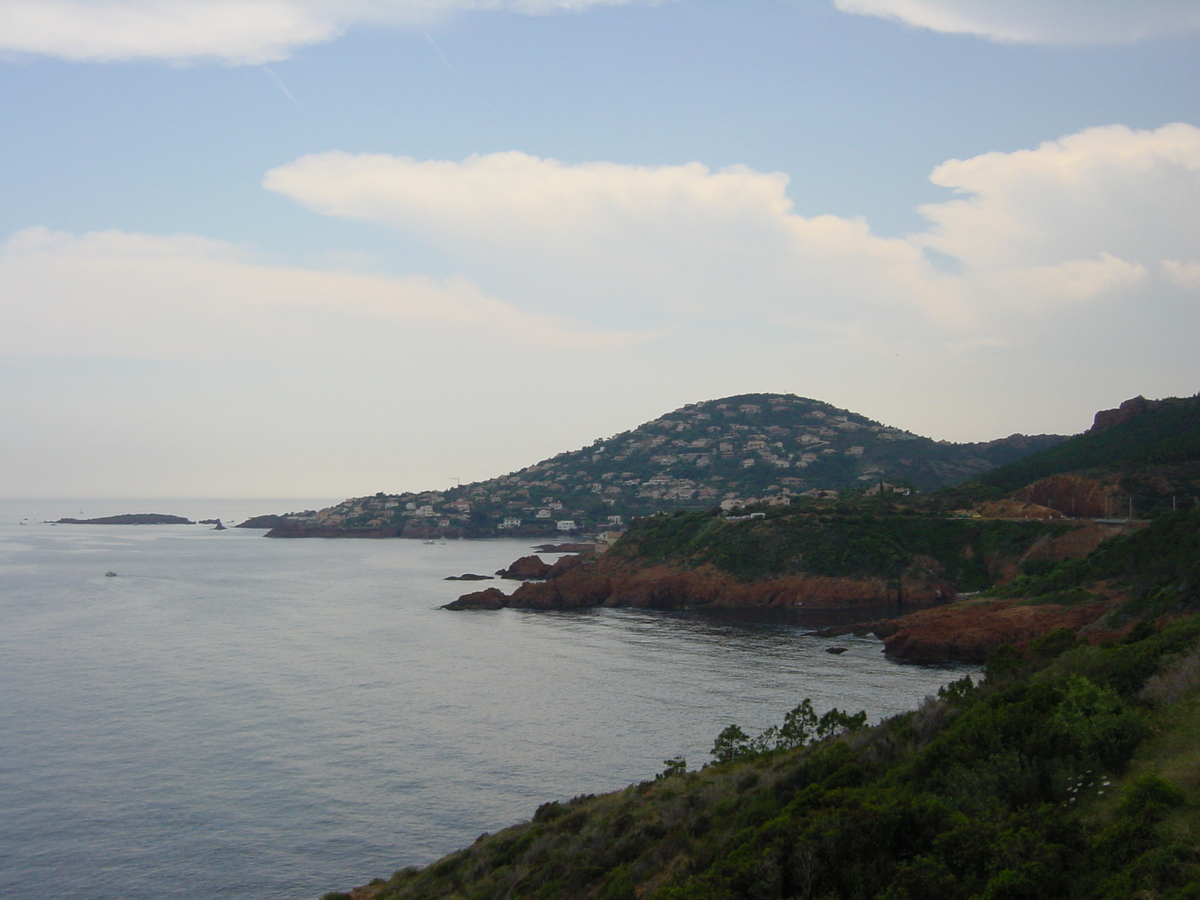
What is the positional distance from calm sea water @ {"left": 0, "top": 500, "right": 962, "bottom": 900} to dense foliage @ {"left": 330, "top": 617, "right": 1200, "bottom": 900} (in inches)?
294

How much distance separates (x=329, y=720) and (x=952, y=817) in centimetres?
3054

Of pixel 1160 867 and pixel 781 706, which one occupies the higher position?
pixel 1160 867

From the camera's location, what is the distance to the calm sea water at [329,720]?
24078 millimetres

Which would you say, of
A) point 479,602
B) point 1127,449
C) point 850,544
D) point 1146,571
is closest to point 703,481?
point 1127,449

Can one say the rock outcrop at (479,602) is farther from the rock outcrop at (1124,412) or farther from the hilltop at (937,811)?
the rock outcrop at (1124,412)

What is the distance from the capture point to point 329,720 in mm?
36688

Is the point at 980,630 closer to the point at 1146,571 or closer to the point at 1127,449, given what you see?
the point at 1146,571

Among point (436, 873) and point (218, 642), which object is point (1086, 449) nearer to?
point (218, 642)

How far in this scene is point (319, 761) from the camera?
31.1 m

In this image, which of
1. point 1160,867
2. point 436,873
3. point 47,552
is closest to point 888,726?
point 1160,867

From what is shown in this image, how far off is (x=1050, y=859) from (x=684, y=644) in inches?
1826

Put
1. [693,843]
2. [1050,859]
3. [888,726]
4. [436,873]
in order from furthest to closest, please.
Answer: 1. [436,873]
2. [888,726]
3. [693,843]
4. [1050,859]

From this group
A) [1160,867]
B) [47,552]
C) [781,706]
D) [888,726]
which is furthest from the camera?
[47,552]

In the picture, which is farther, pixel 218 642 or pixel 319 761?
pixel 218 642
